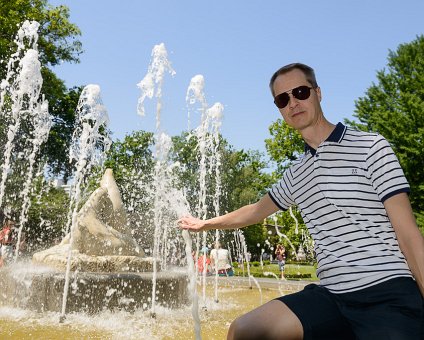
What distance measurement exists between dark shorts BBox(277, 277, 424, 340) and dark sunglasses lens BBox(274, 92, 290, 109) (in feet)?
2.41

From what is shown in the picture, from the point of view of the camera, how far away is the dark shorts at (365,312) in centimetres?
144

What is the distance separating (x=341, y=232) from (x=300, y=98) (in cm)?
56

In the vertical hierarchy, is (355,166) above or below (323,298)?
above

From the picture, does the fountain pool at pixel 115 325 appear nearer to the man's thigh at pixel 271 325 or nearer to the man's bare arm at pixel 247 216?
the man's bare arm at pixel 247 216

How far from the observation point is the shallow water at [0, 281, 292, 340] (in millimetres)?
6523

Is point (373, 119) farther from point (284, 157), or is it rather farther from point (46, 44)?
point (46, 44)

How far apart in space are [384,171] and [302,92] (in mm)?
489

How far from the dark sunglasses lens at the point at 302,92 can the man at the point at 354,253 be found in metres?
0.15

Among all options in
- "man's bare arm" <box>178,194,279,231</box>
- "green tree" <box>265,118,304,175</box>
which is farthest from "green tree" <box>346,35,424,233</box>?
"man's bare arm" <box>178,194,279,231</box>

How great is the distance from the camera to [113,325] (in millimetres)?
7457

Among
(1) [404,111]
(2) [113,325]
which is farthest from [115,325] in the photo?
(1) [404,111]

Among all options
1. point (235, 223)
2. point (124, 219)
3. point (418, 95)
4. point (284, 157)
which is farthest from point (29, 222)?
point (235, 223)

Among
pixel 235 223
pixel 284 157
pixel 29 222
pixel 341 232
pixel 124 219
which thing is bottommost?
→ pixel 341 232

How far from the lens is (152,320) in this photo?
797 cm
